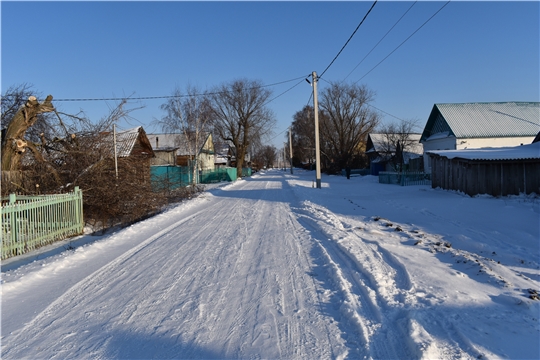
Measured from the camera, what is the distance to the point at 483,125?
1240 inches

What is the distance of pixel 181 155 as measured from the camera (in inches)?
1823

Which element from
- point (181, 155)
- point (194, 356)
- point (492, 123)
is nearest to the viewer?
point (194, 356)

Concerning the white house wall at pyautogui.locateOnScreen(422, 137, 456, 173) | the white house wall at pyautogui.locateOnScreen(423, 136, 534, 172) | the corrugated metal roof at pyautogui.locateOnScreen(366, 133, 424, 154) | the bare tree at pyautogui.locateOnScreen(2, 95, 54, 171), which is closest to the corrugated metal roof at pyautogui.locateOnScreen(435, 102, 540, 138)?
the white house wall at pyautogui.locateOnScreen(423, 136, 534, 172)

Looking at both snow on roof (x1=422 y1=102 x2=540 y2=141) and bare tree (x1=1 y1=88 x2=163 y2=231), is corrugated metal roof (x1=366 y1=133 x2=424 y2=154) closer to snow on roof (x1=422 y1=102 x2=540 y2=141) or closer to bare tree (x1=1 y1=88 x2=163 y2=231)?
snow on roof (x1=422 y1=102 x2=540 y2=141)

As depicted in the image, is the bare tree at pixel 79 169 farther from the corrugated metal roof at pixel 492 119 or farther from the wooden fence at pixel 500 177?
the corrugated metal roof at pixel 492 119

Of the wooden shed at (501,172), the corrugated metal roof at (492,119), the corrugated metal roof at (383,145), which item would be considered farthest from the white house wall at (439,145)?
the wooden shed at (501,172)

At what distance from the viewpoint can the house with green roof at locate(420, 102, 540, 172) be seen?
3077 centimetres

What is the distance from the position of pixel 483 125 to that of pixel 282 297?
103 ft

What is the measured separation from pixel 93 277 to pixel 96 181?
29.2 feet

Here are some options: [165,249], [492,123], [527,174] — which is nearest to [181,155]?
[492,123]

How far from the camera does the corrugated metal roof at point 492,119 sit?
3091 cm

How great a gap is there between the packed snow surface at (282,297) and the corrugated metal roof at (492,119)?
23166 millimetres

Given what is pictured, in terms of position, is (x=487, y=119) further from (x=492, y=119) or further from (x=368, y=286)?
(x=368, y=286)

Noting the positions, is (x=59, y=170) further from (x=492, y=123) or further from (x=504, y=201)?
(x=492, y=123)
